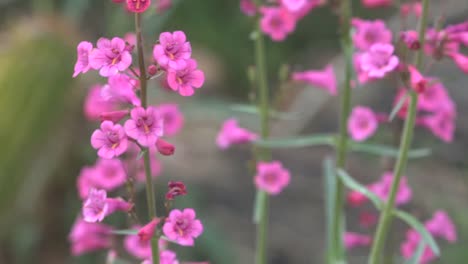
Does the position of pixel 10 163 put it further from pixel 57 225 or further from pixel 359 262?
pixel 359 262

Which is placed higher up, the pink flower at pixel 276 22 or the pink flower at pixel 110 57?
the pink flower at pixel 276 22

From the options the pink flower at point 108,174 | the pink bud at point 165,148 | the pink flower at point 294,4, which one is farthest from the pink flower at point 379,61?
the pink flower at point 108,174

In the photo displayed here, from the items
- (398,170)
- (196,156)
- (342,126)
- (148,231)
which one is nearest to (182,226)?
(148,231)

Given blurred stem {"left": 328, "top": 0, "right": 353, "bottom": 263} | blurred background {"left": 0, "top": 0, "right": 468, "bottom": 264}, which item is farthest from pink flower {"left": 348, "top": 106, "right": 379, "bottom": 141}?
blurred background {"left": 0, "top": 0, "right": 468, "bottom": 264}

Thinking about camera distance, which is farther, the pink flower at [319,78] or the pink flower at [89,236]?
the pink flower at [319,78]

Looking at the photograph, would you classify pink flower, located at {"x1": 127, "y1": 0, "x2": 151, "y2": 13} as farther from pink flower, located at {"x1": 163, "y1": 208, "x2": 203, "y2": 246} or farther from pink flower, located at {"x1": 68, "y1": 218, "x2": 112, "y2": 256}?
pink flower, located at {"x1": 68, "y1": 218, "x2": 112, "y2": 256}

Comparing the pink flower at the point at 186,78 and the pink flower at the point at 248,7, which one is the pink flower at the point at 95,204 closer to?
the pink flower at the point at 186,78
